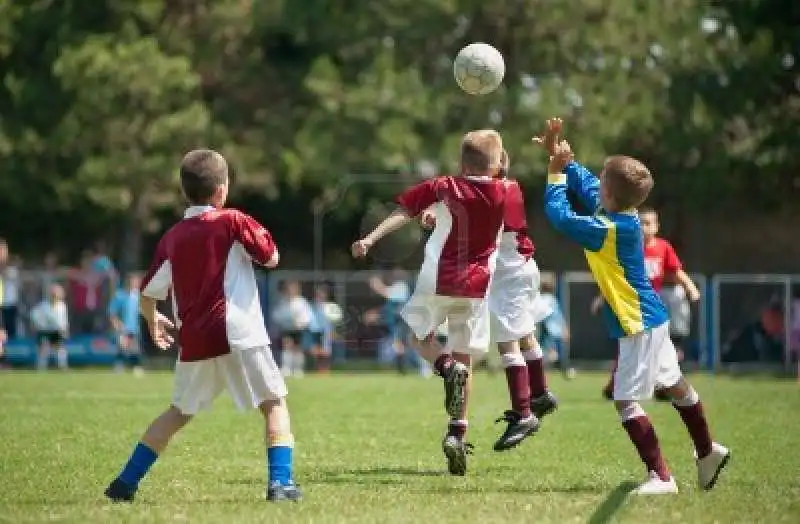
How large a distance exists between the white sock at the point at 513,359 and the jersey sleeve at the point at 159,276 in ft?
10.6

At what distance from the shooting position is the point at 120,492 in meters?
8.58

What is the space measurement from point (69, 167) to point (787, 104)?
53.2 ft

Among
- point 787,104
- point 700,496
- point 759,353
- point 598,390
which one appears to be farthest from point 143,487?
point 787,104

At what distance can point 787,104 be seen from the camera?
1358 inches

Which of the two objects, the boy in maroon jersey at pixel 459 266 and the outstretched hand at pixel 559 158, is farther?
the boy in maroon jersey at pixel 459 266

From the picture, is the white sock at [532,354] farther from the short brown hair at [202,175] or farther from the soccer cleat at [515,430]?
the short brown hair at [202,175]

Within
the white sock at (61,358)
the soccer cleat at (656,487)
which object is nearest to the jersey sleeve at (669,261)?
the soccer cleat at (656,487)

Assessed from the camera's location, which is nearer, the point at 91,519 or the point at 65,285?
the point at 91,519

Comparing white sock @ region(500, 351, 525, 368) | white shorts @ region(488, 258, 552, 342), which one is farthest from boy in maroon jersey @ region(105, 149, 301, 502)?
white shorts @ region(488, 258, 552, 342)

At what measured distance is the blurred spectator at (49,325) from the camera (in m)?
30.5

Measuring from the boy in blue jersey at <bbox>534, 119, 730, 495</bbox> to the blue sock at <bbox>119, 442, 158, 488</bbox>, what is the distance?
2524mm

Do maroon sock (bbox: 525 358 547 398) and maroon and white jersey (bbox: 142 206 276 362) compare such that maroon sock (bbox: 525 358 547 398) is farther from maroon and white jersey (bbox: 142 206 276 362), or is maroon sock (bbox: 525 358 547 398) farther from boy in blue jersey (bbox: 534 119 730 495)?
maroon and white jersey (bbox: 142 206 276 362)

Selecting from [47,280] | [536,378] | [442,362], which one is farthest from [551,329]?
[442,362]

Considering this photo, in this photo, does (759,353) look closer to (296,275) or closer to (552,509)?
(296,275)
